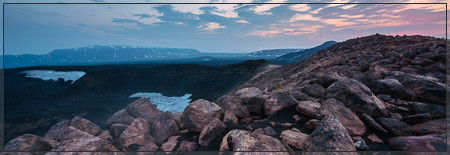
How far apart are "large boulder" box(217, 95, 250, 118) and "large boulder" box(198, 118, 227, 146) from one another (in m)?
0.74

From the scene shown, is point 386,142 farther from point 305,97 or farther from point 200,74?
point 200,74

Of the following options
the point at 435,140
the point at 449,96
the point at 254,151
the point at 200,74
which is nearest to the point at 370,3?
the point at 449,96

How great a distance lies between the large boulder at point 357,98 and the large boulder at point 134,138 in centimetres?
389

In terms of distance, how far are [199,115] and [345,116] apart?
277cm

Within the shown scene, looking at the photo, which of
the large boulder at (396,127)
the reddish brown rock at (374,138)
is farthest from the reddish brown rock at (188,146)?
the large boulder at (396,127)

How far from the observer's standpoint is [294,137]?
274cm

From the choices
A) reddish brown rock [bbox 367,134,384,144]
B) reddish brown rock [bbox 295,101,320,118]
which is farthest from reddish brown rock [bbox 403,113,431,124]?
reddish brown rock [bbox 295,101,320,118]

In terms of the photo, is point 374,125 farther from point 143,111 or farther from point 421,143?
point 143,111

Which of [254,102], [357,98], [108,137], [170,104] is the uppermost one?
[357,98]

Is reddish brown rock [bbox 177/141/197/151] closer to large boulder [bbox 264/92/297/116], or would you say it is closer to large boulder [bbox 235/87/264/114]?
large boulder [bbox 235/87/264/114]

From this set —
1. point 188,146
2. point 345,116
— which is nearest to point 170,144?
point 188,146

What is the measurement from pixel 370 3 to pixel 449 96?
261 cm

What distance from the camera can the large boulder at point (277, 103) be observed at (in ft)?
12.4

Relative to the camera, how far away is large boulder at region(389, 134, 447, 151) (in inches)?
98.2
